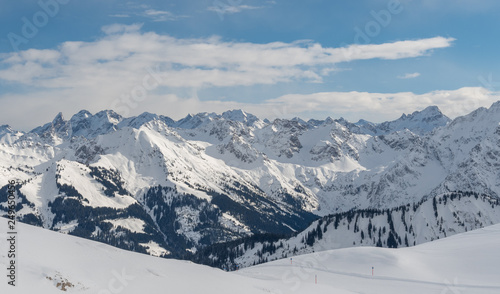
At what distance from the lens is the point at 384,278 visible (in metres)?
67.7

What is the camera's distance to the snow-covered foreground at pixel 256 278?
35219 mm

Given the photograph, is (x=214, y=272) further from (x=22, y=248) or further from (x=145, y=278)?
(x=22, y=248)

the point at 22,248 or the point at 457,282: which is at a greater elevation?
the point at 22,248

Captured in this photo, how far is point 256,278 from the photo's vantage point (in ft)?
199

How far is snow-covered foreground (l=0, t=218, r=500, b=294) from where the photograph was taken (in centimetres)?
3522

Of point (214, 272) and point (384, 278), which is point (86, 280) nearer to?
point (214, 272)

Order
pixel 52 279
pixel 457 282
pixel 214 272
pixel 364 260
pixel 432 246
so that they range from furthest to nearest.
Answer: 1. pixel 432 246
2. pixel 364 260
3. pixel 457 282
4. pixel 214 272
5. pixel 52 279

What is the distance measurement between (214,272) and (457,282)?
123ft

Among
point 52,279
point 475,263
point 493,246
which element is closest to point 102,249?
point 52,279

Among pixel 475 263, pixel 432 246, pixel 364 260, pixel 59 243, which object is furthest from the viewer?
pixel 432 246

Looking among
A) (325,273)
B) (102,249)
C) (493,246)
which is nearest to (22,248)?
(102,249)

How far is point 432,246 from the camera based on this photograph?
94.4 metres

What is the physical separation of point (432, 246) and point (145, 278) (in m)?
74.4

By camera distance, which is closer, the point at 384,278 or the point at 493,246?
the point at 384,278
